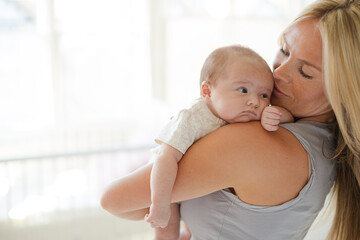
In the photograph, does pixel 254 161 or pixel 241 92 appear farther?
pixel 241 92

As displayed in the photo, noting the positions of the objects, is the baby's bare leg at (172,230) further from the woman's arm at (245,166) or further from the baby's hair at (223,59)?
the baby's hair at (223,59)

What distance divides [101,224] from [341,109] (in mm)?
1438

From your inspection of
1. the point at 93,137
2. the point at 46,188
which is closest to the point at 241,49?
the point at 46,188

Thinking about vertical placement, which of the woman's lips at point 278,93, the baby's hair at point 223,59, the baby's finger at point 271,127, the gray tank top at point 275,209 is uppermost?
the baby's hair at point 223,59

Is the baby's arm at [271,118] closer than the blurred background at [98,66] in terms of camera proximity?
Yes

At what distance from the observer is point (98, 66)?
3838 mm

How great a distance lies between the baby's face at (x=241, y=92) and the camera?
106 cm

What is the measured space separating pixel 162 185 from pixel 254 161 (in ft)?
0.71

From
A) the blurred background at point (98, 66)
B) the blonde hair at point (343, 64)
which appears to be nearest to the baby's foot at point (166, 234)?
the blonde hair at point (343, 64)

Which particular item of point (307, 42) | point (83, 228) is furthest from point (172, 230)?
point (83, 228)

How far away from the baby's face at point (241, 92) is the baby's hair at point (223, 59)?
14 mm

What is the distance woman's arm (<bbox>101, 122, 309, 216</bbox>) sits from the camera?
37.4 inches

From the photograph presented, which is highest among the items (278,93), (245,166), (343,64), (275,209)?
(343,64)

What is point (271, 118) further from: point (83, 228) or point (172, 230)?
point (83, 228)
